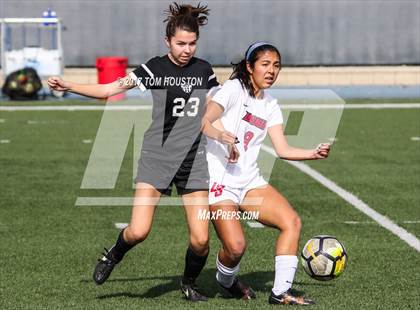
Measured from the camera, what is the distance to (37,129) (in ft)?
75.3

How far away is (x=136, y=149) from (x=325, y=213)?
6328 millimetres

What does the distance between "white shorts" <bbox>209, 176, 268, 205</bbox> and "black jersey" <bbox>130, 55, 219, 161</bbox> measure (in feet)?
1.07

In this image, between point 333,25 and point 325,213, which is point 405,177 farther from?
point 333,25

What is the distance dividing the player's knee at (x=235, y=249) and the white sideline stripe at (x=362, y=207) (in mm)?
2775

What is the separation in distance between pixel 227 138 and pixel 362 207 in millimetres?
5702

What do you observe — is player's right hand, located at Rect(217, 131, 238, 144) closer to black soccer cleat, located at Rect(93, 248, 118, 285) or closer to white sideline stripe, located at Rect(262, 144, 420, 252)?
black soccer cleat, located at Rect(93, 248, 118, 285)

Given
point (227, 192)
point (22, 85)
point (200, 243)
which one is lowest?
point (22, 85)

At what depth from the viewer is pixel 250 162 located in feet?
27.9

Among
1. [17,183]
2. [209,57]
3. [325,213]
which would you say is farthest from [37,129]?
[209,57]

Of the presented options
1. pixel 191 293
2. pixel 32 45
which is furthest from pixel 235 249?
pixel 32 45

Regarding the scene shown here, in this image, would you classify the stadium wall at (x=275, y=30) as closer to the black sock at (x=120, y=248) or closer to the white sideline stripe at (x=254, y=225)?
the white sideline stripe at (x=254, y=225)

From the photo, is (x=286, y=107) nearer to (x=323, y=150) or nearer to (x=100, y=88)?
(x=100, y=88)

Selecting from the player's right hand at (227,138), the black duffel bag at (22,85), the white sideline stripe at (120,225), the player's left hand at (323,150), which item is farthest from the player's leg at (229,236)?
the black duffel bag at (22,85)

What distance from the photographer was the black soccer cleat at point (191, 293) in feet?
28.4
